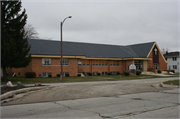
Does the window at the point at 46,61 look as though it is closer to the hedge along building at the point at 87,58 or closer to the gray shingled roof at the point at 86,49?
the hedge along building at the point at 87,58

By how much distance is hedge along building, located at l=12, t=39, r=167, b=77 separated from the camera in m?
35.2

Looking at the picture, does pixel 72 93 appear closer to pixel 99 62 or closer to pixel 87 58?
pixel 87 58

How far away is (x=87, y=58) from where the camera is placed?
133 ft

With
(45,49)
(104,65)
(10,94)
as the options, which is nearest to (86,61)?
(104,65)

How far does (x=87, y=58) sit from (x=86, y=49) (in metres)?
4.35

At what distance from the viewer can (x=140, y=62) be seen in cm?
4781

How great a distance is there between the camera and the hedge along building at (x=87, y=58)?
116ft

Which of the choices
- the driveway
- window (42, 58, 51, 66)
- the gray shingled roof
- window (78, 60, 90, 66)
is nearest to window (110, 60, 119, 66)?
the gray shingled roof

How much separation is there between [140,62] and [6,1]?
112 feet

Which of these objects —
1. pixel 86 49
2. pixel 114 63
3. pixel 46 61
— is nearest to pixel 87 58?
pixel 86 49

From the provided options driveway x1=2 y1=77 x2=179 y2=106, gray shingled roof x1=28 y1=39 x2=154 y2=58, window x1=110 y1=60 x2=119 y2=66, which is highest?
gray shingled roof x1=28 y1=39 x2=154 y2=58

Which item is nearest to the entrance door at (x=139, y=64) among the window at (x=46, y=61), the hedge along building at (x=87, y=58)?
the hedge along building at (x=87, y=58)

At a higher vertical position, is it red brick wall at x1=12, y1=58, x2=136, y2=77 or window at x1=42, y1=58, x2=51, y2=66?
window at x1=42, y1=58, x2=51, y2=66

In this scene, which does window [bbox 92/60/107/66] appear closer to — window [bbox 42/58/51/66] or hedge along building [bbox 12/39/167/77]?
hedge along building [bbox 12/39/167/77]
